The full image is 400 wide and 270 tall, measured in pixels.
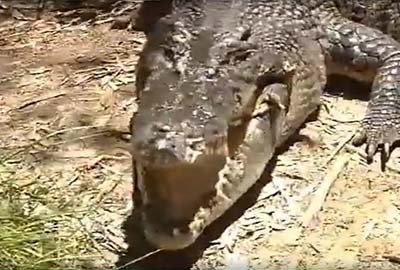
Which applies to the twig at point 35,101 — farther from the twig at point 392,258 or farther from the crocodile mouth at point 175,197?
the twig at point 392,258

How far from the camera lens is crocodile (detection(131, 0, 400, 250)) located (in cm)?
309

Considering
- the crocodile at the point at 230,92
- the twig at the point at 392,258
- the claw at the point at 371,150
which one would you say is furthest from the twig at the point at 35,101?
the twig at the point at 392,258

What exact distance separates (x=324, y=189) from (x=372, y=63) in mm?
859

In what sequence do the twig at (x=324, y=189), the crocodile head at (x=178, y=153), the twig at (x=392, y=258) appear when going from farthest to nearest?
1. the twig at (x=324, y=189)
2. the twig at (x=392, y=258)
3. the crocodile head at (x=178, y=153)

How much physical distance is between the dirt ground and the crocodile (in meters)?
0.11

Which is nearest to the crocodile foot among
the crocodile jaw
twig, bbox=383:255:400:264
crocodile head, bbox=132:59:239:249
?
the crocodile jaw

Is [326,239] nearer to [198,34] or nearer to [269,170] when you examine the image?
[269,170]

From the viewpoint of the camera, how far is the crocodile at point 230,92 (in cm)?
309

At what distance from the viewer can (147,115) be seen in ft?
10.2

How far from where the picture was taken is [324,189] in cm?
373

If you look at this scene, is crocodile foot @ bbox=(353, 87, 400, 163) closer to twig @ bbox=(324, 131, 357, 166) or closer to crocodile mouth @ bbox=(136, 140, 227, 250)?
twig @ bbox=(324, 131, 357, 166)

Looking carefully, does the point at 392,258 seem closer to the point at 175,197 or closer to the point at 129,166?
the point at 175,197

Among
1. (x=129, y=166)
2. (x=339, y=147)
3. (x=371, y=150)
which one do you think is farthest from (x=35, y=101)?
(x=371, y=150)

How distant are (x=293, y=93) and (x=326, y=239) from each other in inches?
27.1
